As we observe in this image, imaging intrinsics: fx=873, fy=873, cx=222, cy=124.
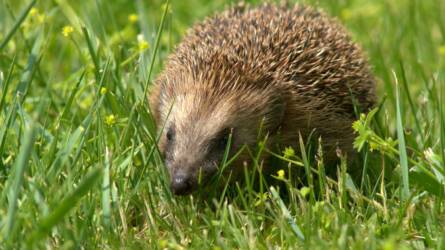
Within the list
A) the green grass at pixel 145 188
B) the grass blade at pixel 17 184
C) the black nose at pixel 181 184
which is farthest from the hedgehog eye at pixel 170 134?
the grass blade at pixel 17 184

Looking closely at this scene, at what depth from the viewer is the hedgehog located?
4945mm

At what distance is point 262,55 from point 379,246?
72.3 inches

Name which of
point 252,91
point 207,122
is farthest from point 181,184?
point 252,91

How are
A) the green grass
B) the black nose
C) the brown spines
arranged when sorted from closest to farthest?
1. the green grass
2. the black nose
3. the brown spines

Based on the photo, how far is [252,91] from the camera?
5250 mm

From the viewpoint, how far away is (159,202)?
485 centimetres

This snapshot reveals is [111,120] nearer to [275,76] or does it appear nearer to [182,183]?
[182,183]

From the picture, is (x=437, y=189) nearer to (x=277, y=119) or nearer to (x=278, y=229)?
(x=278, y=229)

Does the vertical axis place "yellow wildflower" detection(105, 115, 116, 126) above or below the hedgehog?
above

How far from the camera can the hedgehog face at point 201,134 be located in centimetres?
474

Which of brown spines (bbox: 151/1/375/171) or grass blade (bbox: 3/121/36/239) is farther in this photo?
brown spines (bbox: 151/1/375/171)

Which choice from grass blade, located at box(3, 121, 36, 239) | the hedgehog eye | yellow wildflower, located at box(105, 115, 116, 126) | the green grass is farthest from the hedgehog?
grass blade, located at box(3, 121, 36, 239)

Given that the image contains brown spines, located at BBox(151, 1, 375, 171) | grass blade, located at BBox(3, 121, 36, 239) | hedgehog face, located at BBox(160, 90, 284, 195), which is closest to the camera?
grass blade, located at BBox(3, 121, 36, 239)

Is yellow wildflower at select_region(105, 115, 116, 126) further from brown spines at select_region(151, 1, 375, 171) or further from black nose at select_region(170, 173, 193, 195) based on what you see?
black nose at select_region(170, 173, 193, 195)
